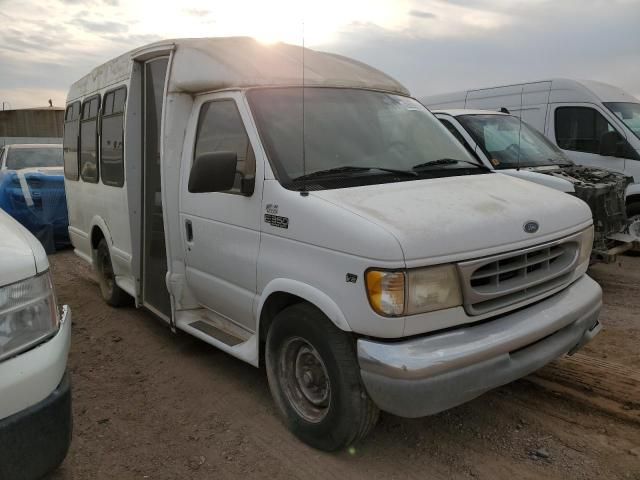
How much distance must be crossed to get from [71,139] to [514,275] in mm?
6066

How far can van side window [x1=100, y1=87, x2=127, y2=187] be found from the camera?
16.7 feet

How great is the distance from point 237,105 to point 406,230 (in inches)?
65.9


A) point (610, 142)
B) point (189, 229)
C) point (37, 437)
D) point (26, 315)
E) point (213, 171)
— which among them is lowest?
point (37, 437)

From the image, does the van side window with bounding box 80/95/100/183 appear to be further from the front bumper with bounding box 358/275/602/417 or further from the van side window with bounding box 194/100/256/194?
the front bumper with bounding box 358/275/602/417

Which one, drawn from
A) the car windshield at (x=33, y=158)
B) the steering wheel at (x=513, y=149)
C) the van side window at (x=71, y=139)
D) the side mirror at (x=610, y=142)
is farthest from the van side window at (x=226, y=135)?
the car windshield at (x=33, y=158)

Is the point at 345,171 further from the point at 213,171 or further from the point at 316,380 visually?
the point at 316,380

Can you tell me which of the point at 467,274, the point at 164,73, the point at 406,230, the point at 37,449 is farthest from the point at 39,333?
the point at 164,73

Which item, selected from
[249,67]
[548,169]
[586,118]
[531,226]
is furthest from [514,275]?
[586,118]

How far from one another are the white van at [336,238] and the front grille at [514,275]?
0.01 metres

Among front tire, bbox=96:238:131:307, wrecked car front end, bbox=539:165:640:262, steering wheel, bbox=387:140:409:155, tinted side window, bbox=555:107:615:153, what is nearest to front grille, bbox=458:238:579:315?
steering wheel, bbox=387:140:409:155

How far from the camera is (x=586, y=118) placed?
8180 millimetres

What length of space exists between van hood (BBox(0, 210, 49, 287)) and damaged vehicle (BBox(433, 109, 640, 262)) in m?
4.04

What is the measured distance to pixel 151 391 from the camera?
402cm

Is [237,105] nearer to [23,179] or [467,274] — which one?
[467,274]
